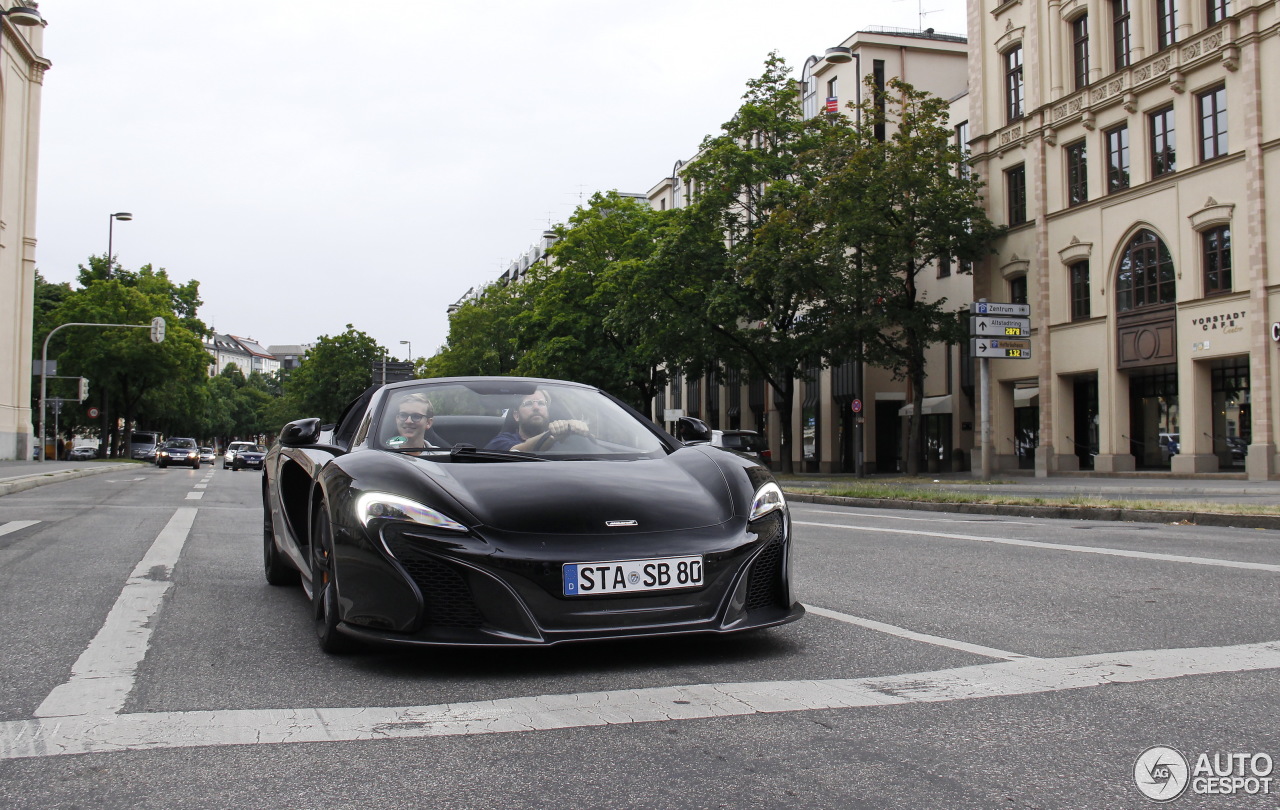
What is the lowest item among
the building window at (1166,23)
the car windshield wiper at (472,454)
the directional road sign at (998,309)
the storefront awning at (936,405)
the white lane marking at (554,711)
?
the white lane marking at (554,711)

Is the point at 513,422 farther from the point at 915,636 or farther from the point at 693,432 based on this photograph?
the point at 915,636

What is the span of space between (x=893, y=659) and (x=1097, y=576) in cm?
338

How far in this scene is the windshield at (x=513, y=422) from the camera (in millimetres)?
5262

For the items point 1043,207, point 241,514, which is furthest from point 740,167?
point 241,514

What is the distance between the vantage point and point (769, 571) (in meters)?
4.59

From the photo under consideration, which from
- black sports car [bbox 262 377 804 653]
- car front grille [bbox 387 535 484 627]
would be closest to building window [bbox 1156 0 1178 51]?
black sports car [bbox 262 377 804 653]

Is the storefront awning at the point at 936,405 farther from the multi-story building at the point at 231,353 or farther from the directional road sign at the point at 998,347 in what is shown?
the multi-story building at the point at 231,353

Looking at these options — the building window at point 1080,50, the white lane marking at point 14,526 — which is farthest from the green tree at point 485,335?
the white lane marking at point 14,526

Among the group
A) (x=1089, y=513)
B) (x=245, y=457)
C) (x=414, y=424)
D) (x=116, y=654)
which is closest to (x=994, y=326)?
(x=1089, y=513)

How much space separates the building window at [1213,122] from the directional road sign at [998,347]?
672 centimetres

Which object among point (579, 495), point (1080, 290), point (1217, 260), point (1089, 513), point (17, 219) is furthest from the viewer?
point (17, 219)

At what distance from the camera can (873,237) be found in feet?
103

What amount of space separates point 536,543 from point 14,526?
10.2m

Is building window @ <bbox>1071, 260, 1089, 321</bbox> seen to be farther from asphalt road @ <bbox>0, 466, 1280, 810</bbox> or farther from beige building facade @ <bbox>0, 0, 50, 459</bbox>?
beige building facade @ <bbox>0, 0, 50, 459</bbox>
